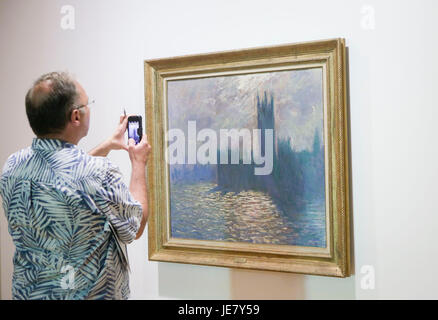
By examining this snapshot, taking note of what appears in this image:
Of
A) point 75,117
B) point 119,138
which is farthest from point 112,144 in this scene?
point 75,117

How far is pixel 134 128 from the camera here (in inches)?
65.5

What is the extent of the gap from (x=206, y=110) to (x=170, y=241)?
20.0 inches

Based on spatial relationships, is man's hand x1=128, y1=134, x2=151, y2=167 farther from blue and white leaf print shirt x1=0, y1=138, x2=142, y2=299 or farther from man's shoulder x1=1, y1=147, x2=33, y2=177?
man's shoulder x1=1, y1=147, x2=33, y2=177

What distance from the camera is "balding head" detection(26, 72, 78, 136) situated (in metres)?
1.30

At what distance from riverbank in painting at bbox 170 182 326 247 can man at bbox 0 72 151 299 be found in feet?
1.66

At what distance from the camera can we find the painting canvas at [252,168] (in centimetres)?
166

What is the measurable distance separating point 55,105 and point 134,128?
39 cm

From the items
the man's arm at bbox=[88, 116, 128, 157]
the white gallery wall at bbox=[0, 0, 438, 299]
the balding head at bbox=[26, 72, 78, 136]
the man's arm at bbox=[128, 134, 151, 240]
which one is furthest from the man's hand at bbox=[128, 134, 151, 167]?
the white gallery wall at bbox=[0, 0, 438, 299]

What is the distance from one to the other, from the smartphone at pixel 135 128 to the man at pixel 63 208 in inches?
12.2

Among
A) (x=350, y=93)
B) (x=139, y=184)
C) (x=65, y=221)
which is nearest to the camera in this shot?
(x=65, y=221)

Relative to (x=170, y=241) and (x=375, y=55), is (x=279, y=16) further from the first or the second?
(x=170, y=241)

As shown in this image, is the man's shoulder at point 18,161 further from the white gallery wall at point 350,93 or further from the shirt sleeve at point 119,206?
the white gallery wall at point 350,93

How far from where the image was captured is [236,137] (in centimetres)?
176

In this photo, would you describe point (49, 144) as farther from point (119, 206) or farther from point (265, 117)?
point (265, 117)
